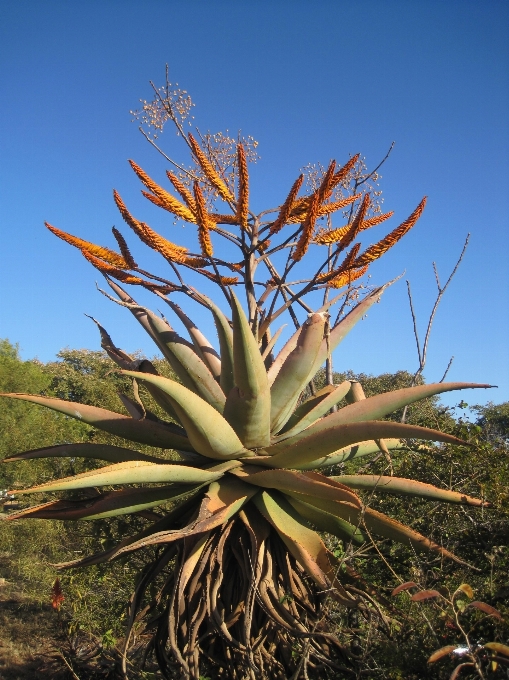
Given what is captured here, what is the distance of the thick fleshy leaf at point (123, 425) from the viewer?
3.56 metres

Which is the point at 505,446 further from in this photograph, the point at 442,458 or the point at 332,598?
the point at 332,598

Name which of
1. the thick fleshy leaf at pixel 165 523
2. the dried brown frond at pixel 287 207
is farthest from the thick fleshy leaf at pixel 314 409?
the dried brown frond at pixel 287 207

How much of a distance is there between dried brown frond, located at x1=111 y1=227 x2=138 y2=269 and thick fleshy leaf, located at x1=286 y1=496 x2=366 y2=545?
1738 mm

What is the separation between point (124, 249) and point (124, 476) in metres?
1.56

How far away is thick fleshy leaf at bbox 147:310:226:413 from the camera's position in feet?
11.9

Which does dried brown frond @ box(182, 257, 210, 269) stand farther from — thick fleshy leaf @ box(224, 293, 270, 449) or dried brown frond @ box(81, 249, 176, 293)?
thick fleshy leaf @ box(224, 293, 270, 449)

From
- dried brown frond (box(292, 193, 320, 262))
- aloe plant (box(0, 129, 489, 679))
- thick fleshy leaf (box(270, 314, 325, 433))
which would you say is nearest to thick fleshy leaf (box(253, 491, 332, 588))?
aloe plant (box(0, 129, 489, 679))

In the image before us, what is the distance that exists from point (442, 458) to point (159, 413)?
5372 millimetres

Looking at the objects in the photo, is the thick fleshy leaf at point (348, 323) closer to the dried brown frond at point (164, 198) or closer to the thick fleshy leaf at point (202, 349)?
the thick fleshy leaf at point (202, 349)

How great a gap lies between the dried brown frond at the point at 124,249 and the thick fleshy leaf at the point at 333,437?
1.45 metres

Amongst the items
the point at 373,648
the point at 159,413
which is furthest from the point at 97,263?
the point at 159,413

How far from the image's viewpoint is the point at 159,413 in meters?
8.45

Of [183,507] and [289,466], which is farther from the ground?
[289,466]

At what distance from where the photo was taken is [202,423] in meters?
3.14
